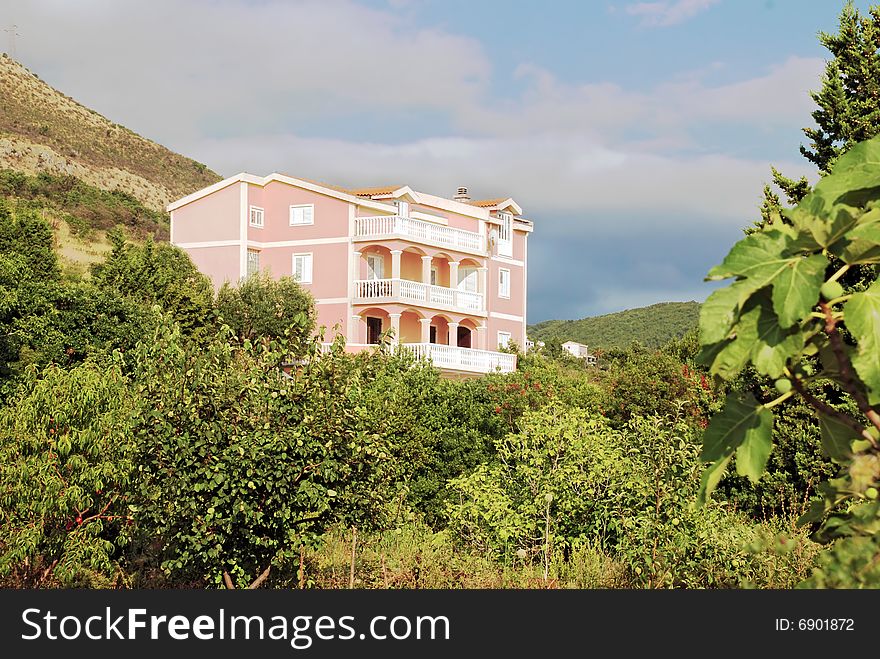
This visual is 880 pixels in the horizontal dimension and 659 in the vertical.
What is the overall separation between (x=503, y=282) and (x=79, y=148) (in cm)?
3522

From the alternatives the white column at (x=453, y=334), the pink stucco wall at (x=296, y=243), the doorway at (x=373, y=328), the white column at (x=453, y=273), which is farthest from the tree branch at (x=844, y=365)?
the white column at (x=453, y=273)

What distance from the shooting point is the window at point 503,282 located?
52.0 m

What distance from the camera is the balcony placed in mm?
44469

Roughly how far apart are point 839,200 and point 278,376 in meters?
6.56

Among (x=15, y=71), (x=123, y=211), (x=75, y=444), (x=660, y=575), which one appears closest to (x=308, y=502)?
(x=75, y=444)

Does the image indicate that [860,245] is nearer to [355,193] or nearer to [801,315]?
[801,315]

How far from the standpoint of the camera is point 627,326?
76500mm

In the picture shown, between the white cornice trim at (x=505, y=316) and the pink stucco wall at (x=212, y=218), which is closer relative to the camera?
the pink stucco wall at (x=212, y=218)

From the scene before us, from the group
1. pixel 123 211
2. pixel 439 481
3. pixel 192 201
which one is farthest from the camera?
pixel 123 211

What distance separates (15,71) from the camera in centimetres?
7962

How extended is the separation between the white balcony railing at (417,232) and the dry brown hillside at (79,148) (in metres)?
27.7

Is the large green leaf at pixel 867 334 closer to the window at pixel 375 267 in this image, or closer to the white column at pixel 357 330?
the white column at pixel 357 330

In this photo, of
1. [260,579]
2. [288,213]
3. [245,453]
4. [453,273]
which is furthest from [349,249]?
[245,453]

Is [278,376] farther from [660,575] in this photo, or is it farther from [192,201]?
[192,201]
